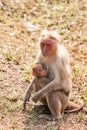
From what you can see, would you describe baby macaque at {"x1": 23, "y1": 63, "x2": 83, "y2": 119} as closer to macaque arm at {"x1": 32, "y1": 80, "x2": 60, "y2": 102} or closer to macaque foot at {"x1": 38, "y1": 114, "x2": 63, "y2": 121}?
macaque arm at {"x1": 32, "y1": 80, "x2": 60, "y2": 102}

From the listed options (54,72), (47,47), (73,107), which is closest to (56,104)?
(54,72)

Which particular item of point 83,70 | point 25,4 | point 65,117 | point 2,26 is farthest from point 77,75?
point 25,4

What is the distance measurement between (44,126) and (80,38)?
4957 millimetres

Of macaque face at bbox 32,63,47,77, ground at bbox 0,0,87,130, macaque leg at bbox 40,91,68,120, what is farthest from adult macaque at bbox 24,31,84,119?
ground at bbox 0,0,87,130

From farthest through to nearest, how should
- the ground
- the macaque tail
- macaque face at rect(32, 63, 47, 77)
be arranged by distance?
the macaque tail, the ground, macaque face at rect(32, 63, 47, 77)

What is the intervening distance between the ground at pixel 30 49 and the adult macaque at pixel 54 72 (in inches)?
12.7

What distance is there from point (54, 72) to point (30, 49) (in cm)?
320

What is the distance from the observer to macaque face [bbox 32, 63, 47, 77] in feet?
23.1

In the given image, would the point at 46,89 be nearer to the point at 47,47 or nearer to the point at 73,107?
the point at 47,47

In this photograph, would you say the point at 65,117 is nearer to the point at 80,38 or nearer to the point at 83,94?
the point at 83,94

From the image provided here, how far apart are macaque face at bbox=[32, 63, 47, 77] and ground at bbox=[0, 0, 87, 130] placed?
0.69 metres

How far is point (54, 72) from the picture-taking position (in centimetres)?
709

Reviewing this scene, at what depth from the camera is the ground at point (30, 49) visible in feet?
23.5

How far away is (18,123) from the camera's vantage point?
697 cm
